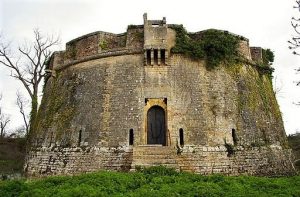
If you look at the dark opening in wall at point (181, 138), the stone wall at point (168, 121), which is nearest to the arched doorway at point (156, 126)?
the stone wall at point (168, 121)

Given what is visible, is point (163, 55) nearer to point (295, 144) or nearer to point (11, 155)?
point (11, 155)

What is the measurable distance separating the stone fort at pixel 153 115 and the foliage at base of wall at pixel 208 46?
0.29 meters

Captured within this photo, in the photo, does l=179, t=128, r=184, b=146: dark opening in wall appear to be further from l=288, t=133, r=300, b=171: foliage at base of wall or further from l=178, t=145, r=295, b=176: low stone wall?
l=288, t=133, r=300, b=171: foliage at base of wall

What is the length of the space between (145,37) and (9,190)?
29.5 ft

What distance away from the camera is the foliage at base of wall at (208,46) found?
15734mm

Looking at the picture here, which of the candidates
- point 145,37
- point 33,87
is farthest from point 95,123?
point 33,87

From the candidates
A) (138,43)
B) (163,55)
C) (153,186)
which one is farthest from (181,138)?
(138,43)

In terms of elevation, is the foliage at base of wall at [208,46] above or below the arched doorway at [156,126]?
above

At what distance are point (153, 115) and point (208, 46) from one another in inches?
174

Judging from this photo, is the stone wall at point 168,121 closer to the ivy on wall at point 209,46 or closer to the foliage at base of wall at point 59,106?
the foliage at base of wall at point 59,106

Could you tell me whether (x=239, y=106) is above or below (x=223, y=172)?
above

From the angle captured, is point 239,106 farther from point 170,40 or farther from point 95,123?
point 95,123

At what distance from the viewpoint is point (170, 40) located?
15.9 m

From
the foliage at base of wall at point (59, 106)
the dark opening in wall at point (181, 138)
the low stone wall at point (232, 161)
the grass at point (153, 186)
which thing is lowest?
the grass at point (153, 186)
